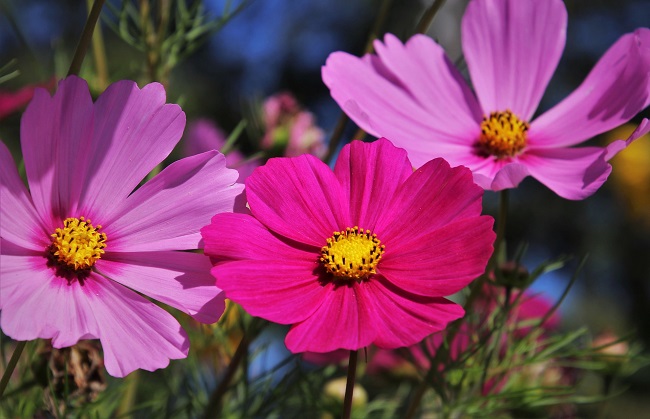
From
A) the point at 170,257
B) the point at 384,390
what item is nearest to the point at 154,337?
the point at 170,257

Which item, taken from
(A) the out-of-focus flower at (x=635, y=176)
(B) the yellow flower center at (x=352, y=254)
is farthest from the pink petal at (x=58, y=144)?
(A) the out-of-focus flower at (x=635, y=176)

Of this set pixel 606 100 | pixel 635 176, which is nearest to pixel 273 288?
pixel 606 100

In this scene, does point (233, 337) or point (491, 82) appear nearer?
point (491, 82)

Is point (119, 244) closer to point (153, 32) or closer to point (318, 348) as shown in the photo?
point (318, 348)

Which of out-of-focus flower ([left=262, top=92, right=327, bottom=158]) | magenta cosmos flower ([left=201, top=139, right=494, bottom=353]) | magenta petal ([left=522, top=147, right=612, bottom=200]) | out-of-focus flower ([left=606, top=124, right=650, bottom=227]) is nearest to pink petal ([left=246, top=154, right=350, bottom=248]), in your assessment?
magenta cosmos flower ([left=201, top=139, right=494, bottom=353])

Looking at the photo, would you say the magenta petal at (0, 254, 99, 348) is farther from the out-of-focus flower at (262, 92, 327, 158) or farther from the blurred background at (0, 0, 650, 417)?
the blurred background at (0, 0, 650, 417)

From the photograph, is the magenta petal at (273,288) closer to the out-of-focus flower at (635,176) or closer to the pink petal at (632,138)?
the pink petal at (632,138)
